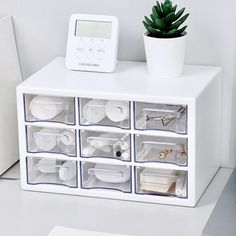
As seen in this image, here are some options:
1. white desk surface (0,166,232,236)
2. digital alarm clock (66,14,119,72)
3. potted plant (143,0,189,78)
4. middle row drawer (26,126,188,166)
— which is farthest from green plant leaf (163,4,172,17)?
white desk surface (0,166,232,236)

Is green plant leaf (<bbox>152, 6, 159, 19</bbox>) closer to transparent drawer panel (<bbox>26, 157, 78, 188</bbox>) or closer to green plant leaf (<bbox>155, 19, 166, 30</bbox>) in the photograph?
green plant leaf (<bbox>155, 19, 166, 30</bbox>)

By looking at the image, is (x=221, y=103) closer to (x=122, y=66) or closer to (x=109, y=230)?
(x=122, y=66)

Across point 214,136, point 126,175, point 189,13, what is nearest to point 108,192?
point 126,175

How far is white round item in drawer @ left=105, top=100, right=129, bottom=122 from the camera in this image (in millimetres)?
1345

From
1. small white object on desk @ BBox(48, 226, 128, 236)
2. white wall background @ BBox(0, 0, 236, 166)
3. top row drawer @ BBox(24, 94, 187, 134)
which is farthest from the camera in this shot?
white wall background @ BBox(0, 0, 236, 166)

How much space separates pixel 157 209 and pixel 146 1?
1.27 feet

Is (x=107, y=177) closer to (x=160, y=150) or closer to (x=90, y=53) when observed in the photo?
(x=160, y=150)

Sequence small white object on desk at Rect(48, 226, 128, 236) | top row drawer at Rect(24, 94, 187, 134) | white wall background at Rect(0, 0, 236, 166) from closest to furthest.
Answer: small white object on desk at Rect(48, 226, 128, 236)
top row drawer at Rect(24, 94, 187, 134)
white wall background at Rect(0, 0, 236, 166)

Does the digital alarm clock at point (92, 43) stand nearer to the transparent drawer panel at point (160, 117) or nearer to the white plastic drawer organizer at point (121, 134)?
the white plastic drawer organizer at point (121, 134)

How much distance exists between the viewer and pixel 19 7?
1.56m

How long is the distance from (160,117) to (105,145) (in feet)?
0.36

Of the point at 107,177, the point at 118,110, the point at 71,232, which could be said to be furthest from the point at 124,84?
the point at 71,232

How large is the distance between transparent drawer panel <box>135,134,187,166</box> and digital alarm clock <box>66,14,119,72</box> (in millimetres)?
158

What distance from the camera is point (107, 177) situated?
1.39 metres
